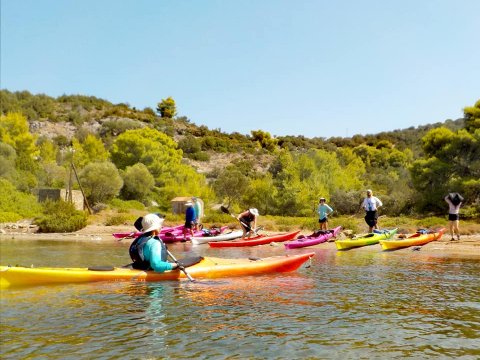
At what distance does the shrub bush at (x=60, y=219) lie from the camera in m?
24.1

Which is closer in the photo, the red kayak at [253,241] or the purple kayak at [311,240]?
the purple kayak at [311,240]

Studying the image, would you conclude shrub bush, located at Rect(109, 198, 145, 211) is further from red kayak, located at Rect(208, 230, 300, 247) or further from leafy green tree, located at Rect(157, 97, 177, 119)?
leafy green tree, located at Rect(157, 97, 177, 119)

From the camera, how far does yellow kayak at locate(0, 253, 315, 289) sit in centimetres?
862

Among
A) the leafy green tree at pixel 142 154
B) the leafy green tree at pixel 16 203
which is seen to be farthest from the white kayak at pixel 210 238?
the leafy green tree at pixel 142 154

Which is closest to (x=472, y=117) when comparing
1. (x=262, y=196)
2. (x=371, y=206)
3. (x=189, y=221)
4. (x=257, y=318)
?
(x=262, y=196)

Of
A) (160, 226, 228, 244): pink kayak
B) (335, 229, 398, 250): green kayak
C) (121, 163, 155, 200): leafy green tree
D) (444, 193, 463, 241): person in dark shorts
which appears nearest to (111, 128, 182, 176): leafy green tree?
(121, 163, 155, 200): leafy green tree

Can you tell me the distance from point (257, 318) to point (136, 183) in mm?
29766

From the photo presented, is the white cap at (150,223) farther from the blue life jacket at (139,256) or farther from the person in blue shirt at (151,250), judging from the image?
the blue life jacket at (139,256)

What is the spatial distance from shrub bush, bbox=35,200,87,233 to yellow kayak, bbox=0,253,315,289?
1599 centimetres

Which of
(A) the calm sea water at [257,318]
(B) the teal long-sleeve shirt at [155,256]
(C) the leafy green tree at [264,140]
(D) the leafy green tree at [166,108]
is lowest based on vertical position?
(A) the calm sea water at [257,318]

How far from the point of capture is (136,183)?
3559 cm

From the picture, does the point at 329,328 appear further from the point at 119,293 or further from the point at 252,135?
the point at 252,135

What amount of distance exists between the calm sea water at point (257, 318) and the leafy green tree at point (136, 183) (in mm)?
25905

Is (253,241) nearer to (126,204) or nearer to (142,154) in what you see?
(126,204)
